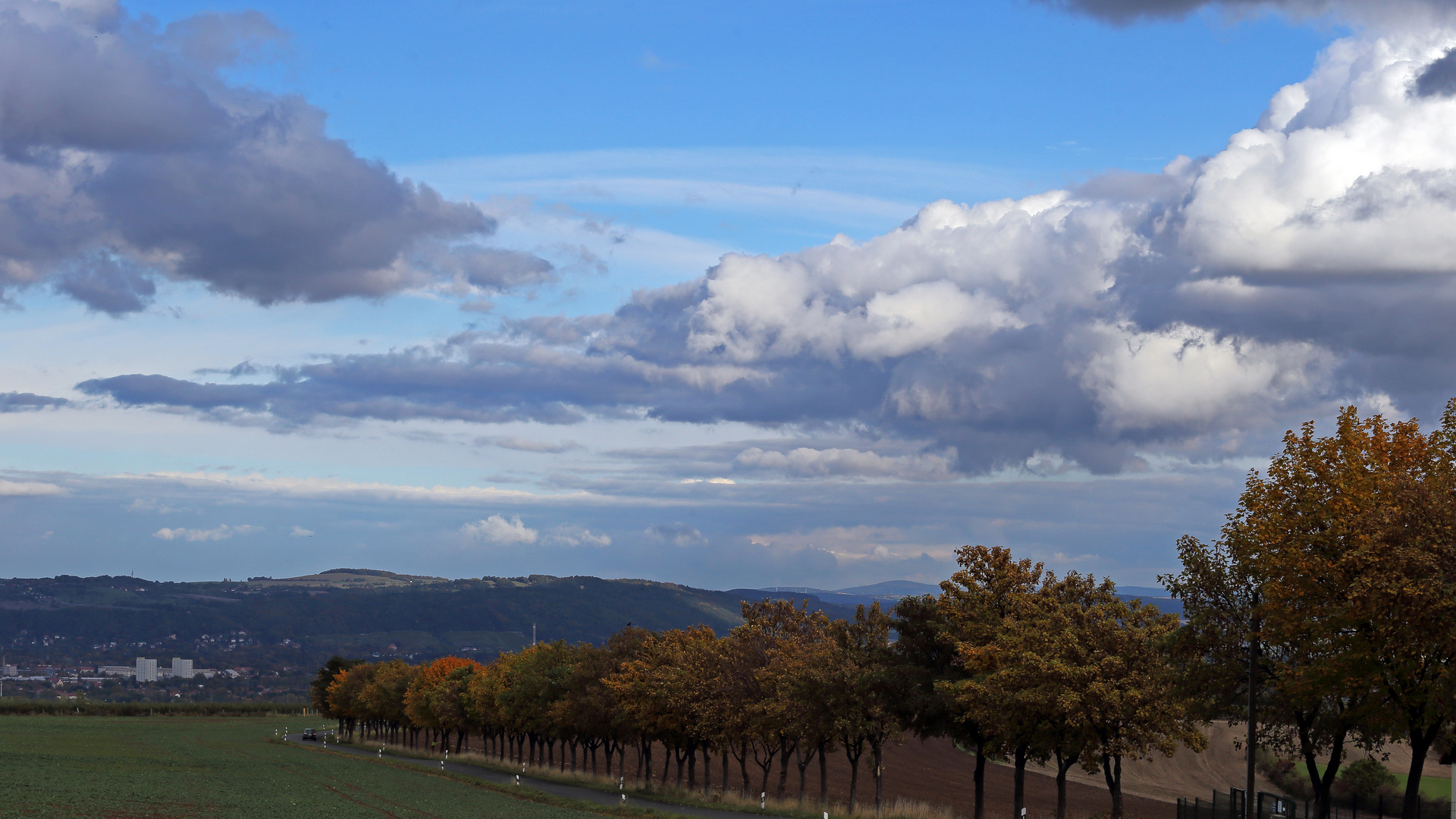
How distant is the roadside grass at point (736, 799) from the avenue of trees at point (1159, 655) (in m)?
1.93

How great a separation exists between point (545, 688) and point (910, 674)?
44.5m

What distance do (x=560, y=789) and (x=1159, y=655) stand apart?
47078 mm

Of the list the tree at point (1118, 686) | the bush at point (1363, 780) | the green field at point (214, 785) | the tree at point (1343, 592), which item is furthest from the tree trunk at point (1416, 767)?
the bush at point (1363, 780)

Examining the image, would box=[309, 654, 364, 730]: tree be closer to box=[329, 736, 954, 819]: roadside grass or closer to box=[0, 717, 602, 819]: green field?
box=[0, 717, 602, 819]: green field

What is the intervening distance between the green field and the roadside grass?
10181 millimetres

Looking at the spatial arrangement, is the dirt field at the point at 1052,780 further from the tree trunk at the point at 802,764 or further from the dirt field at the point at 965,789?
the tree trunk at the point at 802,764

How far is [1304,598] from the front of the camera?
120ft

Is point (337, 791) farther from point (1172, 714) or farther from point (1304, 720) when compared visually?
point (1304, 720)

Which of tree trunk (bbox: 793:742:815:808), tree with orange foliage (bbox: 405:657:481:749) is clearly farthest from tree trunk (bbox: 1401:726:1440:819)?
tree with orange foliage (bbox: 405:657:481:749)

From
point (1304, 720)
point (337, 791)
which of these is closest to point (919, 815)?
point (1304, 720)

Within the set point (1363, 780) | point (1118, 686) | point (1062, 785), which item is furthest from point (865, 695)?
point (1363, 780)

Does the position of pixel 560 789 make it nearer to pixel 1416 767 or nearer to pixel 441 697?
pixel 441 697

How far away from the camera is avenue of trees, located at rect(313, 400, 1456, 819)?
33.1m

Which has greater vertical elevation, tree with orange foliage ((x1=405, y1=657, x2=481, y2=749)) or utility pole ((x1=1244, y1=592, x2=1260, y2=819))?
utility pole ((x1=1244, y1=592, x2=1260, y2=819))
